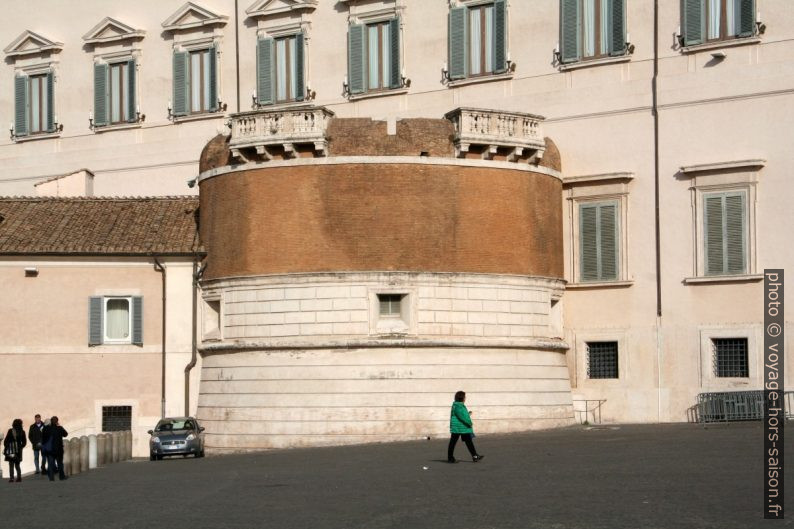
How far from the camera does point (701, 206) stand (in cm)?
3956

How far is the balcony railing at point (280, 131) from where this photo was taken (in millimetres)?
39062

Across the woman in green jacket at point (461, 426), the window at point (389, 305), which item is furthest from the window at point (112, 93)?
the woman in green jacket at point (461, 426)

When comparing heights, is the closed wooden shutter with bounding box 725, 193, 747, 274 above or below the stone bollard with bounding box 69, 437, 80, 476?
above

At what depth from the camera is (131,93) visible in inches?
2010

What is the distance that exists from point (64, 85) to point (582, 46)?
20.1m

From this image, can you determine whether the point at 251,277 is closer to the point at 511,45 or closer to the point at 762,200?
the point at 511,45

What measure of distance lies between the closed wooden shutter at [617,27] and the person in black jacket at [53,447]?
18741mm

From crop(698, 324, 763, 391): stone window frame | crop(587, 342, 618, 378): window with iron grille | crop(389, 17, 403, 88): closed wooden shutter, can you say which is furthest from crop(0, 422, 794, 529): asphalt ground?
crop(389, 17, 403, 88): closed wooden shutter

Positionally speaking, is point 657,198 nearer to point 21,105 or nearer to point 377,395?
point 377,395

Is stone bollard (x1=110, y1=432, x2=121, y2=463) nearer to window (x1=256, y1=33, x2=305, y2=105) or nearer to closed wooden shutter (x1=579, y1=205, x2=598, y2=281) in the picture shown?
window (x1=256, y1=33, x2=305, y2=105)

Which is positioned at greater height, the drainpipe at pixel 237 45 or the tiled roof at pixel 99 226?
the drainpipe at pixel 237 45

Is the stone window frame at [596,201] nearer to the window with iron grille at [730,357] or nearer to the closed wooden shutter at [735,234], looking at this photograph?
the closed wooden shutter at [735,234]

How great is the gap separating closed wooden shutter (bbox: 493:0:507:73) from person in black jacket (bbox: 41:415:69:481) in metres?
17.8

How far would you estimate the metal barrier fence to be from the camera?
37.8 meters
